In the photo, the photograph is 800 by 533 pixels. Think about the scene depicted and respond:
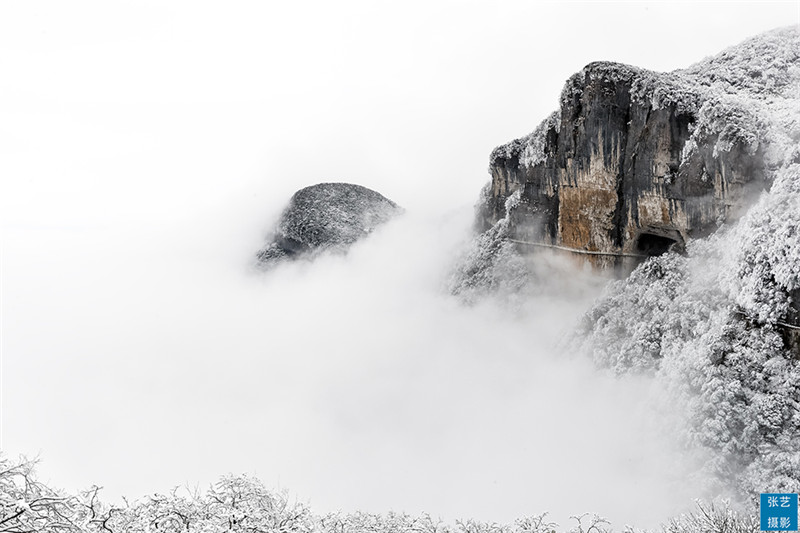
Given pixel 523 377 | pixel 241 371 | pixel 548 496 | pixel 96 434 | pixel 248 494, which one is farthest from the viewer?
pixel 241 371

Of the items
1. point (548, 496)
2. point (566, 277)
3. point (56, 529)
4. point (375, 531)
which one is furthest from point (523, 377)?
point (56, 529)

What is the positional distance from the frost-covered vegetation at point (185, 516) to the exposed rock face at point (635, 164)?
1935 centimetres

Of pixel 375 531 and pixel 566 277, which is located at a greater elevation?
pixel 566 277

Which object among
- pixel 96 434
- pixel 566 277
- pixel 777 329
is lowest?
pixel 96 434

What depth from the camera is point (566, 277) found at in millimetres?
39312

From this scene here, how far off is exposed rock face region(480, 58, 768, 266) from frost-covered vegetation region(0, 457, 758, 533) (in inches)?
762

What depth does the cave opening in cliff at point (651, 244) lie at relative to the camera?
34.5 m

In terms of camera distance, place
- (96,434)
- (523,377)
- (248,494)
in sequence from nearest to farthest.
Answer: (248,494) → (523,377) → (96,434)

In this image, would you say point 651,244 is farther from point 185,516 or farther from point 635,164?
point 185,516

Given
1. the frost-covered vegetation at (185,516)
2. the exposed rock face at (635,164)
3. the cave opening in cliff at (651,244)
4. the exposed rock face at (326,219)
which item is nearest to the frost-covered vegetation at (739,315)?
the exposed rock face at (635,164)

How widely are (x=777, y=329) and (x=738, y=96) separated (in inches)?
509

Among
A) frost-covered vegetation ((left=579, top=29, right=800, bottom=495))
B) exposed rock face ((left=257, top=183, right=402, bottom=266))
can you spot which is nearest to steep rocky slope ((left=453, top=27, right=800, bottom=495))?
frost-covered vegetation ((left=579, top=29, right=800, bottom=495))

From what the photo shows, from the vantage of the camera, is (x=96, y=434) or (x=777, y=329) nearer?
(x=777, y=329)

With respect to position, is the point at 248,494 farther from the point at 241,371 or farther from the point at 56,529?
the point at 241,371
